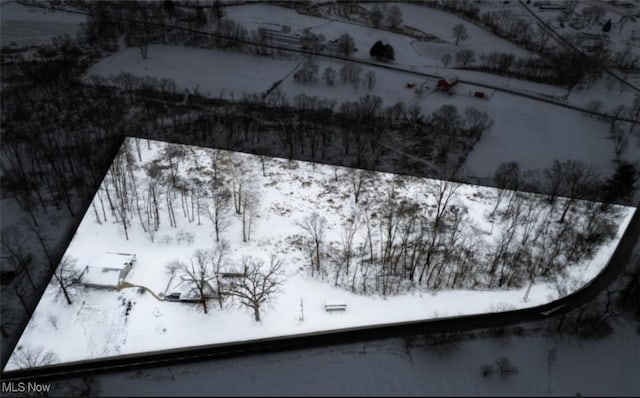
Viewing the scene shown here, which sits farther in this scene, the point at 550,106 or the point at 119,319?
the point at 550,106

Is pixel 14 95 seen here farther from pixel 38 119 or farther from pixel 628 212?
pixel 628 212

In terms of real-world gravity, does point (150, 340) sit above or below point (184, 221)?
below

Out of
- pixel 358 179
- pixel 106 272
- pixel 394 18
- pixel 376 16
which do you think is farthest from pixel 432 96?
pixel 106 272

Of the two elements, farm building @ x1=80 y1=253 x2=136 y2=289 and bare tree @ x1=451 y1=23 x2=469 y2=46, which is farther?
bare tree @ x1=451 y1=23 x2=469 y2=46

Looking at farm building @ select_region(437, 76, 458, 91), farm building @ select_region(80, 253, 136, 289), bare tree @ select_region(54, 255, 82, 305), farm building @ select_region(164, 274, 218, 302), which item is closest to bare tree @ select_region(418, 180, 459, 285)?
farm building @ select_region(164, 274, 218, 302)

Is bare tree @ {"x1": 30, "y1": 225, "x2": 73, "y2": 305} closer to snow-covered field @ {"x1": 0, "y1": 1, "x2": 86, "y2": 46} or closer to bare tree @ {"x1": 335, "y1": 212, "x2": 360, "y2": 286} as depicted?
bare tree @ {"x1": 335, "y1": 212, "x2": 360, "y2": 286}

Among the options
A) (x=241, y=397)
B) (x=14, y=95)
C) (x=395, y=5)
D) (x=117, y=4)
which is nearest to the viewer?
(x=241, y=397)

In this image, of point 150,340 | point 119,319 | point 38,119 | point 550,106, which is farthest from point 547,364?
point 38,119
